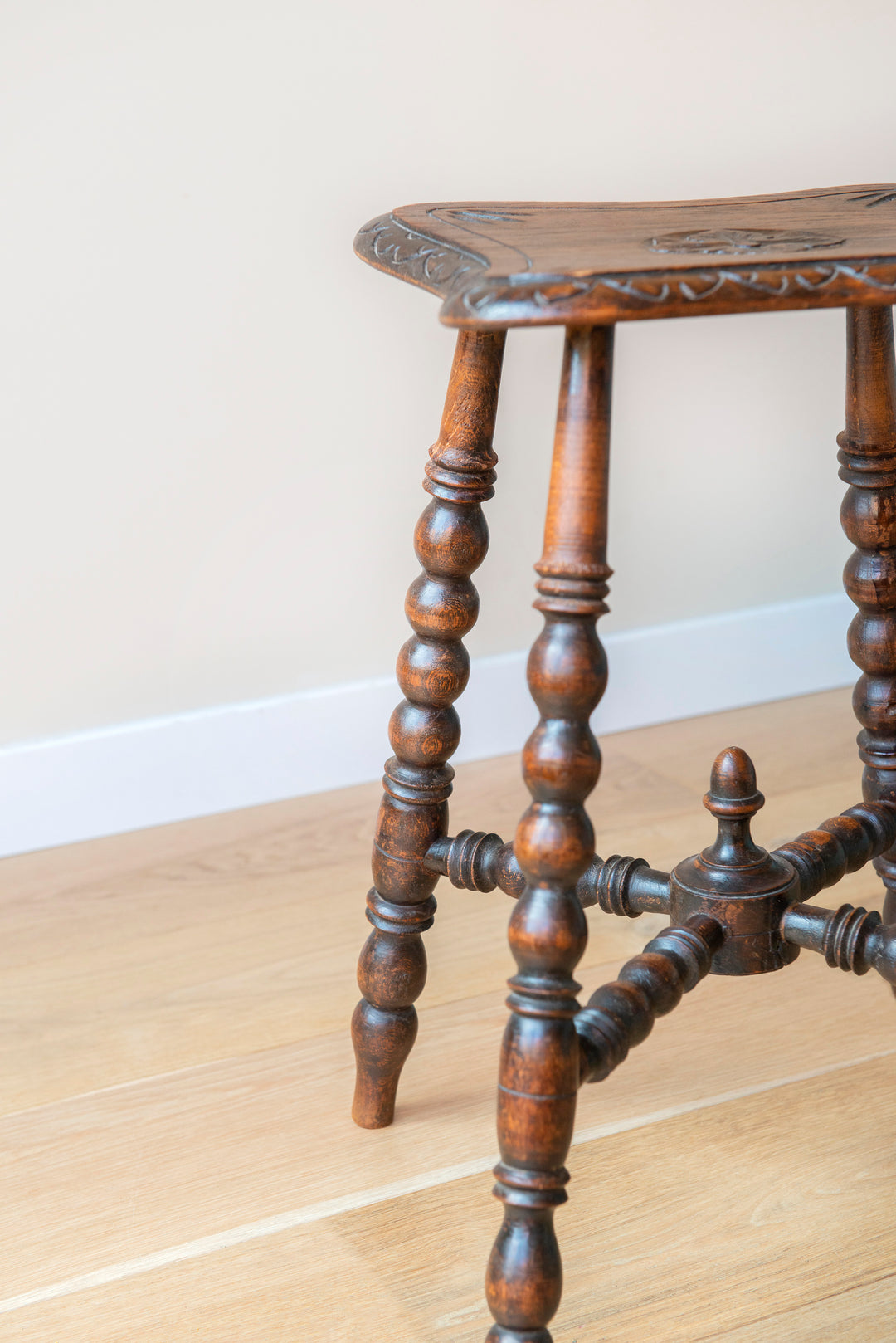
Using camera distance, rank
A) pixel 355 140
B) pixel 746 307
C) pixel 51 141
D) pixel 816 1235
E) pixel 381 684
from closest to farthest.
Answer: pixel 746 307 → pixel 816 1235 → pixel 51 141 → pixel 355 140 → pixel 381 684

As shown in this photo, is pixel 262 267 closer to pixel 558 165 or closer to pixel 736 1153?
pixel 558 165

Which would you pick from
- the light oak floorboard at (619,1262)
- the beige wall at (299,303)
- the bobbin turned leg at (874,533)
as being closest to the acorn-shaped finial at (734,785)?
the bobbin turned leg at (874,533)

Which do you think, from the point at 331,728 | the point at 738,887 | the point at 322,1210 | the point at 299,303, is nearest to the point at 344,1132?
the point at 322,1210

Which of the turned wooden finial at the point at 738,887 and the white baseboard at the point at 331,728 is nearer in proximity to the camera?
the turned wooden finial at the point at 738,887

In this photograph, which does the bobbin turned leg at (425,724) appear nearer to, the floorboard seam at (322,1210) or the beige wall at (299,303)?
the floorboard seam at (322,1210)

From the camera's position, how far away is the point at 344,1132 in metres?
0.88

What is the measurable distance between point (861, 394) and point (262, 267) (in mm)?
630

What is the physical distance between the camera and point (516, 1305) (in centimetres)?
61

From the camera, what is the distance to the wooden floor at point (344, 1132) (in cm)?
73

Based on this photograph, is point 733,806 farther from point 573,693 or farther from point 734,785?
point 573,693

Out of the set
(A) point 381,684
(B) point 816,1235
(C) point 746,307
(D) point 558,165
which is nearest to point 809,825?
(A) point 381,684

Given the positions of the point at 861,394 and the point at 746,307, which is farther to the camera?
the point at 861,394

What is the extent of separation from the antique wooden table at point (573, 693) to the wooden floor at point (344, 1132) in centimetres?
9

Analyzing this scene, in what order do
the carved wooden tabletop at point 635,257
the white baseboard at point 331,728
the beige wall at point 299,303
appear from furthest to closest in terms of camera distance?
the white baseboard at point 331,728, the beige wall at point 299,303, the carved wooden tabletop at point 635,257
